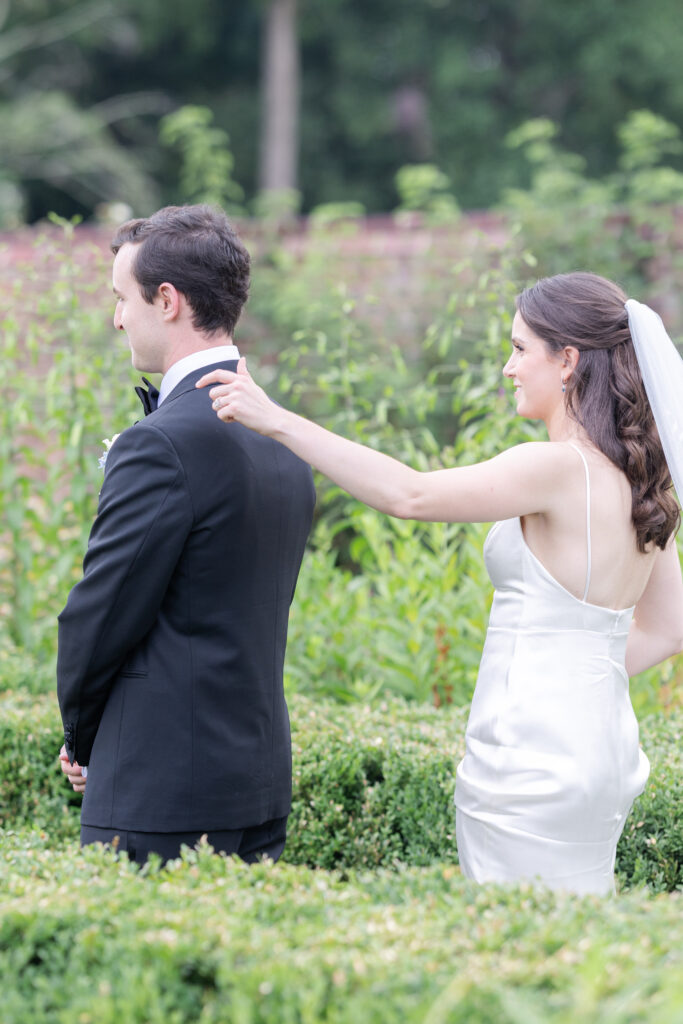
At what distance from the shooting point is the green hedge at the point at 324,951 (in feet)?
5.29

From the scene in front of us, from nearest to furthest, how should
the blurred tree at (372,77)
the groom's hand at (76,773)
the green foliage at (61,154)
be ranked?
the groom's hand at (76,773)
the green foliage at (61,154)
the blurred tree at (372,77)

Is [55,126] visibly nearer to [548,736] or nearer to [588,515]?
[588,515]

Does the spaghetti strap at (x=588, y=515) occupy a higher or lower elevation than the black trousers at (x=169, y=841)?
higher

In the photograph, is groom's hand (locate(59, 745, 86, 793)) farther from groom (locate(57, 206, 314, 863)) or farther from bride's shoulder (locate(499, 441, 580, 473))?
bride's shoulder (locate(499, 441, 580, 473))

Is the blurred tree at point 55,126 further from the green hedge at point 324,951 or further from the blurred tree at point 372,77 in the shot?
the green hedge at point 324,951

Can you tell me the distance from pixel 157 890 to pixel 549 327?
1435 mm

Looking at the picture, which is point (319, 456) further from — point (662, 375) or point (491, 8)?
point (491, 8)

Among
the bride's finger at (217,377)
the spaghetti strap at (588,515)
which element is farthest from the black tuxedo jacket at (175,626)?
→ the spaghetti strap at (588,515)

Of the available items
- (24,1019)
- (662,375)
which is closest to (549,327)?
(662,375)

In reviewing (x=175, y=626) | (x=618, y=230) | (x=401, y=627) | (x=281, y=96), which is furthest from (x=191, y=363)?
(x=281, y=96)

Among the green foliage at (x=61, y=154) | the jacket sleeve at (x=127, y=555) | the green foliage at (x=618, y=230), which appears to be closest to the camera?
the jacket sleeve at (x=127, y=555)

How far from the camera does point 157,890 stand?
205cm

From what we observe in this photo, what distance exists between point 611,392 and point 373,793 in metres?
1.48

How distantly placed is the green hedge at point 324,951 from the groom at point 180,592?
0.25 metres
